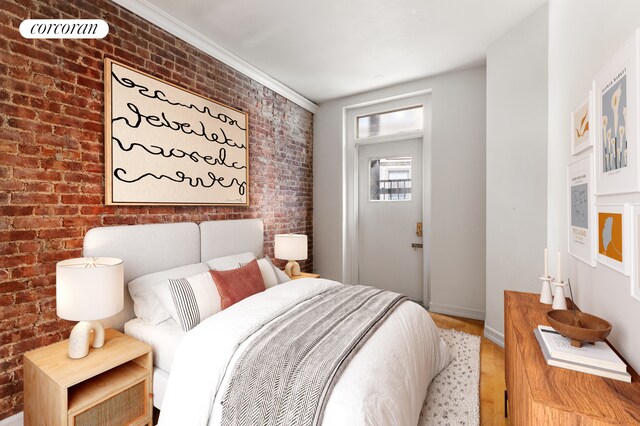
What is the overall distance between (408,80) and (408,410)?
356 cm

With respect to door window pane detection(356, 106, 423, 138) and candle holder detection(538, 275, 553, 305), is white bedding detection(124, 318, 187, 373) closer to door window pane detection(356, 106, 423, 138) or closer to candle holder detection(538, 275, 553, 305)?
candle holder detection(538, 275, 553, 305)

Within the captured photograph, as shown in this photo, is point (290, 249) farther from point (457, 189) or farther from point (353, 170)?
point (457, 189)

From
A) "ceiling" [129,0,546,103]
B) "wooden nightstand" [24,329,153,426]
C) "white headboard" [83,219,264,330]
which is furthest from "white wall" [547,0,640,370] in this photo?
"white headboard" [83,219,264,330]

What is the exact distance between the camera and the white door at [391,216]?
3969 mm

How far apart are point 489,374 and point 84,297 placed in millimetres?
2833

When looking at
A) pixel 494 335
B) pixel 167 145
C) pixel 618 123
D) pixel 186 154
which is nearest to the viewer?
pixel 618 123

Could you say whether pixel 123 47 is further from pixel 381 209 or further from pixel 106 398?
pixel 381 209

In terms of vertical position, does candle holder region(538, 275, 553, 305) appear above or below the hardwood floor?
above

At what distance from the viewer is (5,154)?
1.62 m

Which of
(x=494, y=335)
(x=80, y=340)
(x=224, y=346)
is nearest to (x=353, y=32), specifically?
(x=224, y=346)

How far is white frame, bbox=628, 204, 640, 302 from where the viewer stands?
97 centimetres

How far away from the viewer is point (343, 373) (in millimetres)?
1314

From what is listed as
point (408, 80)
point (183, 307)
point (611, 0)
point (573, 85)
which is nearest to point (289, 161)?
point (408, 80)

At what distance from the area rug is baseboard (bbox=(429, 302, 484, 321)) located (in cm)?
75
